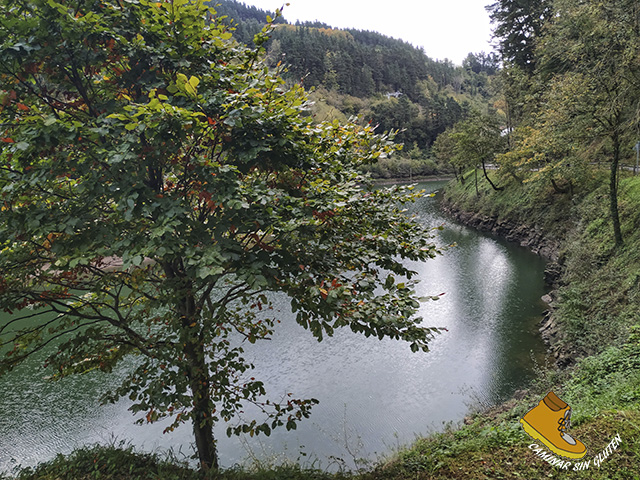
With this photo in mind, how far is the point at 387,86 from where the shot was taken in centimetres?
10988

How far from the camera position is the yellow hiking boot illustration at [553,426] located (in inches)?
129

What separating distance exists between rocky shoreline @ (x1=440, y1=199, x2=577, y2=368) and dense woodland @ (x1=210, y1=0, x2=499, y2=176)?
26971 millimetres

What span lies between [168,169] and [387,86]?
116521 mm

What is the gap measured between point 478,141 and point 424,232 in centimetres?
2922

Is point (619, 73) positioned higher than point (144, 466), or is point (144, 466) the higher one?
point (619, 73)

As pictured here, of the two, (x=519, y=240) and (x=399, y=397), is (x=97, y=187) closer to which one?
(x=399, y=397)

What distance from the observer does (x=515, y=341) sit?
41.4ft

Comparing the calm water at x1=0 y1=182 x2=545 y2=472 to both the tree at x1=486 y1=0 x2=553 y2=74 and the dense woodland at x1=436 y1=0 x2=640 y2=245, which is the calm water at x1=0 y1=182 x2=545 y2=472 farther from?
the tree at x1=486 y1=0 x2=553 y2=74

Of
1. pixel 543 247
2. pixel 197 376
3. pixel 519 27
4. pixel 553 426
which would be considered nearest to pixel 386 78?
pixel 519 27

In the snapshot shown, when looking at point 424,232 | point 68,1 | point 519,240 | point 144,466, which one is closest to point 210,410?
point 144,466

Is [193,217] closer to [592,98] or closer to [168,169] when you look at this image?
[168,169]

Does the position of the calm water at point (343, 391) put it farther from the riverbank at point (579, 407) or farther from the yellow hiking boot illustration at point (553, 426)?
the yellow hiking boot illustration at point (553, 426)

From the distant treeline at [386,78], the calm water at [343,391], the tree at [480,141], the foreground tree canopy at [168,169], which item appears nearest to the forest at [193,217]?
the foreground tree canopy at [168,169]

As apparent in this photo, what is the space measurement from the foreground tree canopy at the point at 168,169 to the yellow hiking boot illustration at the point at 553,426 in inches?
44.6
